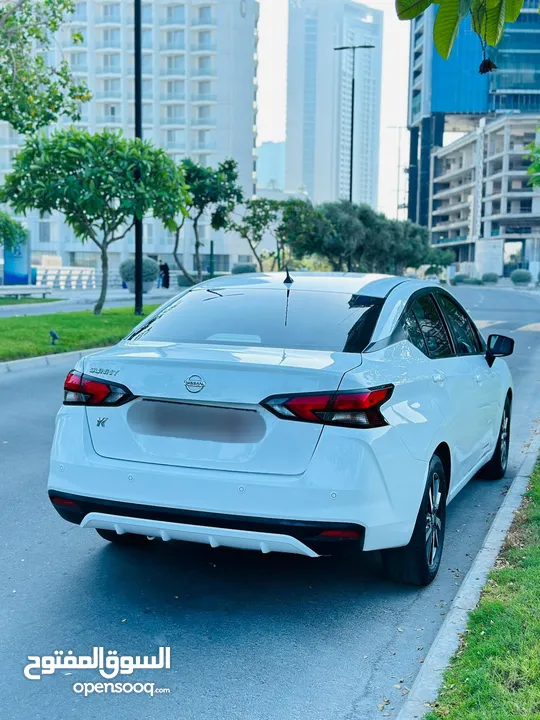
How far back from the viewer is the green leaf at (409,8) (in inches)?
120

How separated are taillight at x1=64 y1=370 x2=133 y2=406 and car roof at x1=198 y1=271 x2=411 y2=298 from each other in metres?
1.23

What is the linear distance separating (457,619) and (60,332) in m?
14.6

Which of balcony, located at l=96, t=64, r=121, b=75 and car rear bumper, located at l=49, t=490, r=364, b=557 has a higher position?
balcony, located at l=96, t=64, r=121, b=75

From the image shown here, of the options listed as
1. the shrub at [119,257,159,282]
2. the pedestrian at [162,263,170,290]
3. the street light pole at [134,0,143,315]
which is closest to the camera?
the street light pole at [134,0,143,315]

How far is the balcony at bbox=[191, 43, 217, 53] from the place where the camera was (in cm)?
8638

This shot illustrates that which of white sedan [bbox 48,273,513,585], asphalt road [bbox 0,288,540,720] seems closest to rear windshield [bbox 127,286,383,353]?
white sedan [bbox 48,273,513,585]

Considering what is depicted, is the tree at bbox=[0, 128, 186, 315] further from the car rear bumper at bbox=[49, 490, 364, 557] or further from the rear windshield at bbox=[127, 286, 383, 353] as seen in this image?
the car rear bumper at bbox=[49, 490, 364, 557]

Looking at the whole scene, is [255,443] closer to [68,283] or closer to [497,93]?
[68,283]

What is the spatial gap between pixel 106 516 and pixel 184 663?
81cm

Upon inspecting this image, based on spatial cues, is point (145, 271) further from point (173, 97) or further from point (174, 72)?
point (174, 72)

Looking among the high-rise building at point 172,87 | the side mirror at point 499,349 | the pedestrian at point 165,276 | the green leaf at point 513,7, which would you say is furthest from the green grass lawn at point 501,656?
the high-rise building at point 172,87

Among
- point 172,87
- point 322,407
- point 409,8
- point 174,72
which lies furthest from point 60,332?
point 172,87

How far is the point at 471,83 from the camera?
122375mm

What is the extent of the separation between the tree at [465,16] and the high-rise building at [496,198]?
341 ft
